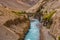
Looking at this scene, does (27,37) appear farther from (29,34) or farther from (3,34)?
(3,34)

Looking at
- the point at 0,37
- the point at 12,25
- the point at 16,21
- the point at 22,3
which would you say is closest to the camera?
the point at 0,37

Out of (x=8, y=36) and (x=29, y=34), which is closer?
(x=8, y=36)

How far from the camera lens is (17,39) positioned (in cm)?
3088

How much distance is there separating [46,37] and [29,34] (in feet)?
24.6

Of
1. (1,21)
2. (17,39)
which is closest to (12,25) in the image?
(1,21)

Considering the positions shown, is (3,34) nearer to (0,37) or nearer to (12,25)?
(0,37)

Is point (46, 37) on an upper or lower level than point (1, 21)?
lower

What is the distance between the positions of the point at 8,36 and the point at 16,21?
866 cm

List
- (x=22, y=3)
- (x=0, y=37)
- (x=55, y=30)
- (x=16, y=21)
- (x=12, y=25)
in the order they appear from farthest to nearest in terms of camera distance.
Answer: (x=22, y=3)
(x=16, y=21)
(x=12, y=25)
(x=55, y=30)
(x=0, y=37)

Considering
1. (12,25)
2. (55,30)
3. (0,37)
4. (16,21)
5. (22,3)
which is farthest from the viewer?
(22,3)

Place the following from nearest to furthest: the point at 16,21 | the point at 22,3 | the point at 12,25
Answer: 1. the point at 12,25
2. the point at 16,21
3. the point at 22,3

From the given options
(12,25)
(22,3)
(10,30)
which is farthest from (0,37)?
(22,3)

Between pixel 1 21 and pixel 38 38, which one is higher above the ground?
pixel 1 21

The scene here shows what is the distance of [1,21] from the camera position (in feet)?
109
